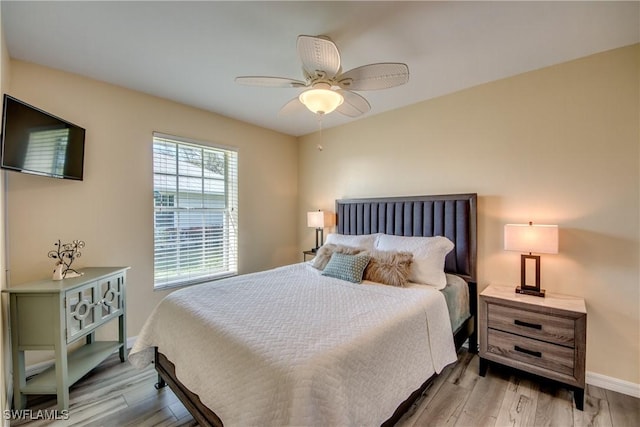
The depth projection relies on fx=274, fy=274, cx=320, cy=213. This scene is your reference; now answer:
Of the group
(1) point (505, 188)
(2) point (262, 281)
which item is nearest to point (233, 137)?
(2) point (262, 281)

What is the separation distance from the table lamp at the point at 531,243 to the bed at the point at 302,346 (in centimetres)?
41

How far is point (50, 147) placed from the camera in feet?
7.03

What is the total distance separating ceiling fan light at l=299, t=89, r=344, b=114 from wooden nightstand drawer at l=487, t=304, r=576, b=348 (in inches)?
80.1

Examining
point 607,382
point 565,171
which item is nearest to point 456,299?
point 607,382

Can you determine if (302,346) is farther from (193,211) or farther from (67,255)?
(193,211)

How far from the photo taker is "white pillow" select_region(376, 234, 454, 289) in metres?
2.34

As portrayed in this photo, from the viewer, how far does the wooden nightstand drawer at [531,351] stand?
6.30 ft

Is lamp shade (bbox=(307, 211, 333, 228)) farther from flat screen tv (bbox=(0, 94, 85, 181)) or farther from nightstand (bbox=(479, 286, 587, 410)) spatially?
flat screen tv (bbox=(0, 94, 85, 181))

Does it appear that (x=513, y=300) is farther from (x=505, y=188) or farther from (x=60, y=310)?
(x=60, y=310)

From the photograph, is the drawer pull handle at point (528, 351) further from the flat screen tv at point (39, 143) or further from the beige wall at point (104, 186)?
the flat screen tv at point (39, 143)

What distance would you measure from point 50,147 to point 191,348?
196 centimetres

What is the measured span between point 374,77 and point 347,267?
1544mm

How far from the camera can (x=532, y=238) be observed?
2.15 m

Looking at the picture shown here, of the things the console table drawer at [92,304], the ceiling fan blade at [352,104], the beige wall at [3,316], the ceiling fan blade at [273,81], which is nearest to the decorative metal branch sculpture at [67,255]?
the console table drawer at [92,304]
